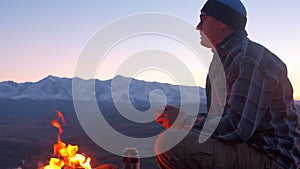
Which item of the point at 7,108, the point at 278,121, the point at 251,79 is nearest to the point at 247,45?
the point at 251,79

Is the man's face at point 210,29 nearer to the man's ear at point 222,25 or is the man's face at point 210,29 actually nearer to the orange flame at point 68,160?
the man's ear at point 222,25

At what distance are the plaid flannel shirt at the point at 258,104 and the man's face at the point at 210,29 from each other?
0.51ft

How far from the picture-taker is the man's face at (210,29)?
3.29m

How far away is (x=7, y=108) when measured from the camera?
155125 millimetres

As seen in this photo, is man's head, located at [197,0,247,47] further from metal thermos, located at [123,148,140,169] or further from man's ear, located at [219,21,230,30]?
metal thermos, located at [123,148,140,169]

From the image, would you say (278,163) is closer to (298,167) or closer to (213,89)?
(298,167)

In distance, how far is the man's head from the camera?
3234mm

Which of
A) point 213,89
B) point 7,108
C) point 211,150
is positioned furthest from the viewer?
point 7,108

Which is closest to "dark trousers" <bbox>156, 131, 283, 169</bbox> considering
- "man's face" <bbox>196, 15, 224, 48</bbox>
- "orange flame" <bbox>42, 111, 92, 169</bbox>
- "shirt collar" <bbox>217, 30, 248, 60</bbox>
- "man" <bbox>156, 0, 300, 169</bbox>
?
"man" <bbox>156, 0, 300, 169</bbox>

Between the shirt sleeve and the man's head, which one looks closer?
the shirt sleeve

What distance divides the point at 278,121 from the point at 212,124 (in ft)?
1.75

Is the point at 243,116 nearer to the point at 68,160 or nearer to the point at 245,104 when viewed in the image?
the point at 245,104

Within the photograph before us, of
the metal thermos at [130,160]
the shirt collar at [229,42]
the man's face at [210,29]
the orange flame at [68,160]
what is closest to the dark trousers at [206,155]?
the metal thermos at [130,160]

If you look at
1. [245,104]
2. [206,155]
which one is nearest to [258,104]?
[245,104]
